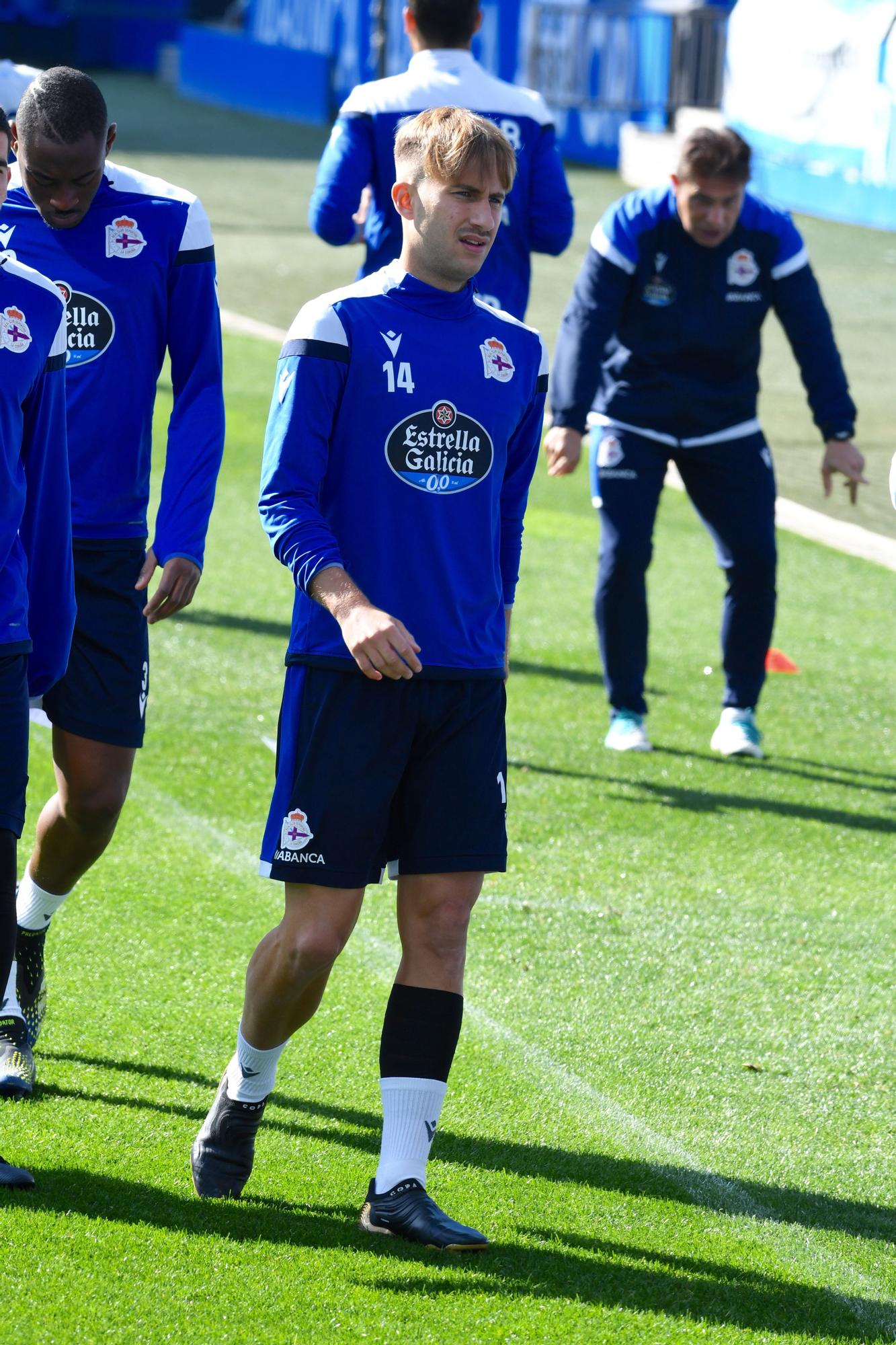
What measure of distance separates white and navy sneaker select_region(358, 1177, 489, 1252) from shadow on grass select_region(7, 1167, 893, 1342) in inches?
0.9

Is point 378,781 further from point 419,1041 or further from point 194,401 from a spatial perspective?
point 194,401

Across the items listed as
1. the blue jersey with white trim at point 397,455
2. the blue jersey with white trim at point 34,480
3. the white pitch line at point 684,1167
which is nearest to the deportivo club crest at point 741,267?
the white pitch line at point 684,1167

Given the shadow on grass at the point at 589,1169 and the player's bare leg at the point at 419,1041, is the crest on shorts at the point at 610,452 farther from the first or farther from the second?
the player's bare leg at the point at 419,1041

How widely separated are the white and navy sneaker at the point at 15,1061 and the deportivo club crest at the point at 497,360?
→ 1792 millimetres

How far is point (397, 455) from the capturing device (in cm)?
346

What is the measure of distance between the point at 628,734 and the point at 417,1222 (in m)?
3.92

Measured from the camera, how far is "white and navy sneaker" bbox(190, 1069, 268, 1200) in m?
3.60

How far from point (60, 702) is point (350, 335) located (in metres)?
1.19

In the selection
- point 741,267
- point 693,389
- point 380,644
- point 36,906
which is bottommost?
point 36,906

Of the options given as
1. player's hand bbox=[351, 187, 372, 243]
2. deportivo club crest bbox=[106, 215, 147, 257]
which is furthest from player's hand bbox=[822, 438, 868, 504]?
deportivo club crest bbox=[106, 215, 147, 257]

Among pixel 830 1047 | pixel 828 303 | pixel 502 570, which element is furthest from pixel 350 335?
pixel 828 303

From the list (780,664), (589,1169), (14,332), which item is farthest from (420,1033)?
(780,664)

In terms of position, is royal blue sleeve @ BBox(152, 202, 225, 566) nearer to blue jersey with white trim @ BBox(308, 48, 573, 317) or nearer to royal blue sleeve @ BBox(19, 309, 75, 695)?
royal blue sleeve @ BBox(19, 309, 75, 695)

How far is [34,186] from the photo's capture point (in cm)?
399
